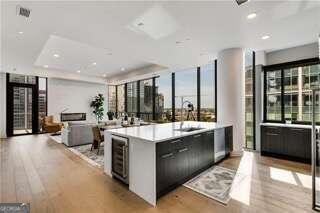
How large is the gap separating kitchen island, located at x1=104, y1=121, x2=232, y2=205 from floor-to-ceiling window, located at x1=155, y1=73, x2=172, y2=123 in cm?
443

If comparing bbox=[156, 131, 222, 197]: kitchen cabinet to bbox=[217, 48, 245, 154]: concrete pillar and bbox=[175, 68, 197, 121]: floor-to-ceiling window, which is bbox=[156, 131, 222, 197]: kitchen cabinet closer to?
bbox=[217, 48, 245, 154]: concrete pillar

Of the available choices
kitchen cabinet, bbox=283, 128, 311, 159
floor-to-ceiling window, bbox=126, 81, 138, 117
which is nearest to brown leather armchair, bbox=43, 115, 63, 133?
floor-to-ceiling window, bbox=126, 81, 138, 117

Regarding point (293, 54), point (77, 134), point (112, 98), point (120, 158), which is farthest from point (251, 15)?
point (112, 98)

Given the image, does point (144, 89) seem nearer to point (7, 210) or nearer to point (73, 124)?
point (73, 124)

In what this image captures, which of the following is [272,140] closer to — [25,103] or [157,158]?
[157,158]

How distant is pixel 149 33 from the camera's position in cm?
362

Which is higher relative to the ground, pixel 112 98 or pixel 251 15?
pixel 251 15

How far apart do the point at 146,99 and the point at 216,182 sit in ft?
22.4

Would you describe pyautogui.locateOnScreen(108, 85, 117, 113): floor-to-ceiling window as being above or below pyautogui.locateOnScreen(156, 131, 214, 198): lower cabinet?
above

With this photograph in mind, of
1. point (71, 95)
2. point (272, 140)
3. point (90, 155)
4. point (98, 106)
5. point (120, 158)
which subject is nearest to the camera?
point (120, 158)

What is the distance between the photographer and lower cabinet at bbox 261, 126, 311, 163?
12.9 feet

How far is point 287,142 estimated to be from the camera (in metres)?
4.21

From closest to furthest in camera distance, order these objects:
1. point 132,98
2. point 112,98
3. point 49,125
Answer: point 49,125 → point 132,98 → point 112,98

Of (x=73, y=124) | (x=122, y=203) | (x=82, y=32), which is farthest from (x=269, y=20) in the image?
(x=73, y=124)
